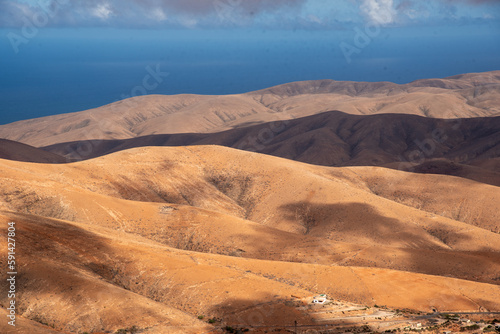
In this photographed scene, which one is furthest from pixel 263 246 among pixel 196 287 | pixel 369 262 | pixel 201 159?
pixel 201 159

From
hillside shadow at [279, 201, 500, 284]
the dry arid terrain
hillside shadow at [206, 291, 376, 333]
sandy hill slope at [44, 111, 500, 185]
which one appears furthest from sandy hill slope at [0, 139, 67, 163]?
hillside shadow at [206, 291, 376, 333]

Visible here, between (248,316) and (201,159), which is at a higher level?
(201,159)

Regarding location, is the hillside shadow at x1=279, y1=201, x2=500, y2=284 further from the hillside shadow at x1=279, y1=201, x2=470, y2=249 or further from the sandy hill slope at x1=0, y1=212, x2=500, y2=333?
the sandy hill slope at x1=0, y1=212, x2=500, y2=333

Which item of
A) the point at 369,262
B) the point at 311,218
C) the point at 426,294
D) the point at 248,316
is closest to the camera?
the point at 248,316

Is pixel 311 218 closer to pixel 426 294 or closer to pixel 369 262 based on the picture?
pixel 369 262

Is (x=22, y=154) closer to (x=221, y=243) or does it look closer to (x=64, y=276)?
(x=221, y=243)
